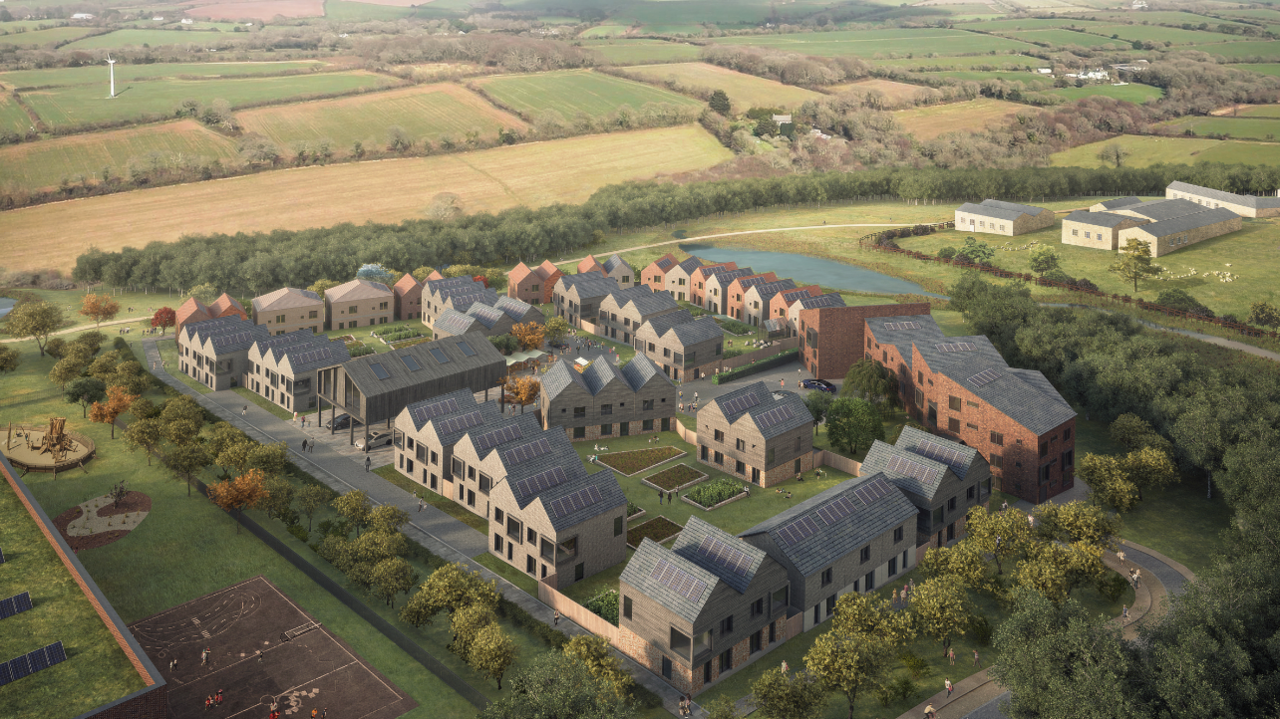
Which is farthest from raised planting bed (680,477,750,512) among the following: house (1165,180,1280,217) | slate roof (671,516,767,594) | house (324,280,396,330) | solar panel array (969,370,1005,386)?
house (1165,180,1280,217)

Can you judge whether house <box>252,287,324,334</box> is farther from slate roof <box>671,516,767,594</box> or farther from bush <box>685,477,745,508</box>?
slate roof <box>671,516,767,594</box>

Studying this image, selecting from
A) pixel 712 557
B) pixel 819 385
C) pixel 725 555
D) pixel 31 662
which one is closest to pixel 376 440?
pixel 31 662

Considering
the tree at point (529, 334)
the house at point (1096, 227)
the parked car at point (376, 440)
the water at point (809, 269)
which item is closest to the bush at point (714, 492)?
the parked car at point (376, 440)

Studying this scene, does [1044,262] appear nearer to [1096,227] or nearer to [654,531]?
[1096,227]

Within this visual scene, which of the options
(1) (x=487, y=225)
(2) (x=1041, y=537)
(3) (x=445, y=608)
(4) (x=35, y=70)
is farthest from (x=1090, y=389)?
(4) (x=35, y=70)

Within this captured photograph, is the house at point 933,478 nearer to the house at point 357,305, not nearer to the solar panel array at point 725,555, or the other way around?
the solar panel array at point 725,555

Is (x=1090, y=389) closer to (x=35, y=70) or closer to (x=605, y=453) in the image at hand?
(x=605, y=453)
